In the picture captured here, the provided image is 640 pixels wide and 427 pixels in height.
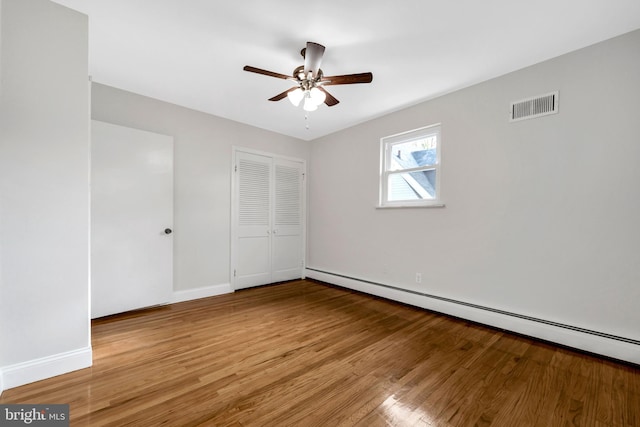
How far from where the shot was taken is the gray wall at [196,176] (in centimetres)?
324

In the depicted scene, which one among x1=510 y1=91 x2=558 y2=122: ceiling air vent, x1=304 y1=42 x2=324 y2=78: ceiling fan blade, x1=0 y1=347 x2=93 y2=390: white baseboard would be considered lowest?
x1=0 y1=347 x2=93 y2=390: white baseboard

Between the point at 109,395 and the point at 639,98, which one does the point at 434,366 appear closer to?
the point at 109,395

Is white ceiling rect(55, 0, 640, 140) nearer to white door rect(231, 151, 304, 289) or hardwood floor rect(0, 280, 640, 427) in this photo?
white door rect(231, 151, 304, 289)

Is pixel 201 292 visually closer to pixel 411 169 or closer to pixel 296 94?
pixel 296 94

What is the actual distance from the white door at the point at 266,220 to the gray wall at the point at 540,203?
72.8 inches

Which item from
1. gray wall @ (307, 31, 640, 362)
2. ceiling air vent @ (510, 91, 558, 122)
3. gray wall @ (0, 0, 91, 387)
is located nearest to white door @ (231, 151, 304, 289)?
gray wall @ (307, 31, 640, 362)

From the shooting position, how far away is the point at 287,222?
473 centimetres

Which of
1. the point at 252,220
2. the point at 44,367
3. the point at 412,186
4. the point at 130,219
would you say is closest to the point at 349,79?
the point at 412,186

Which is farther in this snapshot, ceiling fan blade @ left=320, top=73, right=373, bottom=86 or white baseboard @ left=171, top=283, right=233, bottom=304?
white baseboard @ left=171, top=283, right=233, bottom=304

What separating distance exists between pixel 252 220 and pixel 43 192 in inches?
102

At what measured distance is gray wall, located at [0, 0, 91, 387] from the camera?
5.61ft

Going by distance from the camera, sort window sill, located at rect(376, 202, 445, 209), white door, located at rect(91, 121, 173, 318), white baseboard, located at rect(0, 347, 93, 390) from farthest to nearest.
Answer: window sill, located at rect(376, 202, 445, 209) → white door, located at rect(91, 121, 173, 318) → white baseboard, located at rect(0, 347, 93, 390)

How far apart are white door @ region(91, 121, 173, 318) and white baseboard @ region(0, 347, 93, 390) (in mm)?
1089

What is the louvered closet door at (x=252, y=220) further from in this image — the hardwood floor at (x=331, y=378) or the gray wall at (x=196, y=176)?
the hardwood floor at (x=331, y=378)
